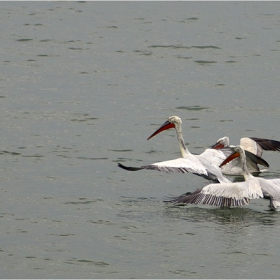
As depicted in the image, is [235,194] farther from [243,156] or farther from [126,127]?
[126,127]

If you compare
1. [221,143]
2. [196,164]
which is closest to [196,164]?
[196,164]

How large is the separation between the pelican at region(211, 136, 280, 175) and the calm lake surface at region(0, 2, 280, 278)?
26 cm

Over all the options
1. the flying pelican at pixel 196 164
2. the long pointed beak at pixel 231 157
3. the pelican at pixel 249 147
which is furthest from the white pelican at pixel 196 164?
the pelican at pixel 249 147

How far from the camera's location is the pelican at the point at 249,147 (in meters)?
11.9

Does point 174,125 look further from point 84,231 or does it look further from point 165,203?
point 84,231

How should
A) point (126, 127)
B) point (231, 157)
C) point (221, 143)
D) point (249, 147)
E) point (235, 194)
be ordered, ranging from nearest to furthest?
point (235, 194) → point (231, 157) → point (249, 147) → point (221, 143) → point (126, 127)

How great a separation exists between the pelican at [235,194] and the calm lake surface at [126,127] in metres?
0.14

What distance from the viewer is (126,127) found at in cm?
1325

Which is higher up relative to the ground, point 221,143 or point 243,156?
point 243,156

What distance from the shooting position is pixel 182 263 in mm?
8344

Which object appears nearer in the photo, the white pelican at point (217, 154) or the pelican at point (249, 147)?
the white pelican at point (217, 154)

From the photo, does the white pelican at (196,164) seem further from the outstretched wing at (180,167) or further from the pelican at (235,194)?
the pelican at (235,194)

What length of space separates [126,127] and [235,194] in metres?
3.68

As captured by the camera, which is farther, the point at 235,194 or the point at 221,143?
the point at 221,143
